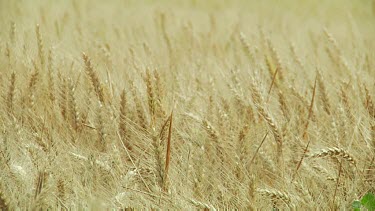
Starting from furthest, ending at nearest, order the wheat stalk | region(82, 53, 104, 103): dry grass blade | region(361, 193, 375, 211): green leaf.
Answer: region(82, 53, 104, 103): dry grass blade
the wheat stalk
region(361, 193, 375, 211): green leaf

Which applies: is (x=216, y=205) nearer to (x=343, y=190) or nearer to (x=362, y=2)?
(x=343, y=190)

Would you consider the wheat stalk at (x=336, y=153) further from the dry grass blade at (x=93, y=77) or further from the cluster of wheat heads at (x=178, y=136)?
the dry grass blade at (x=93, y=77)

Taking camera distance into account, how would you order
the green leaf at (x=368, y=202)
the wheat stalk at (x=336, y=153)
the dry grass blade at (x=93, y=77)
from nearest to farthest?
the green leaf at (x=368, y=202), the wheat stalk at (x=336, y=153), the dry grass blade at (x=93, y=77)

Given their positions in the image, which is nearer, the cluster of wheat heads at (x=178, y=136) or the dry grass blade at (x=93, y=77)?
the cluster of wheat heads at (x=178, y=136)

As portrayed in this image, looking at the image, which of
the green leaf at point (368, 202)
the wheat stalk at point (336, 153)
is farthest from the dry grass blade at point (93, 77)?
the green leaf at point (368, 202)

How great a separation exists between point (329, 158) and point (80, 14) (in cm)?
352

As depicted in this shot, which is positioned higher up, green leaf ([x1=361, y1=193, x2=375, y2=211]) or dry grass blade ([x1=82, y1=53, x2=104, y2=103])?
dry grass blade ([x1=82, y1=53, x2=104, y2=103])

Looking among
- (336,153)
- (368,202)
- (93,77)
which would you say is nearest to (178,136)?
(93,77)

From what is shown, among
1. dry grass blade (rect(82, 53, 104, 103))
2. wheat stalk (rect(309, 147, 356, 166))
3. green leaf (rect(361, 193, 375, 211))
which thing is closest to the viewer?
green leaf (rect(361, 193, 375, 211))

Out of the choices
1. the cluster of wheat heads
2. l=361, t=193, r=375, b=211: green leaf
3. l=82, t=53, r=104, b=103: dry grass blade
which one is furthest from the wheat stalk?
l=82, t=53, r=104, b=103: dry grass blade

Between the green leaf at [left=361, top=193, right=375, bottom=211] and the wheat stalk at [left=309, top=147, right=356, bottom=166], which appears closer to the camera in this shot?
the green leaf at [left=361, top=193, right=375, bottom=211]

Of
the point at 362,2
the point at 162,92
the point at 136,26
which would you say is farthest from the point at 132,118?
the point at 362,2

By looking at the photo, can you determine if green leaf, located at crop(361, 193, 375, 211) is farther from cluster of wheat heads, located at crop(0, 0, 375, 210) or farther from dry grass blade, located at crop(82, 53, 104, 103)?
dry grass blade, located at crop(82, 53, 104, 103)

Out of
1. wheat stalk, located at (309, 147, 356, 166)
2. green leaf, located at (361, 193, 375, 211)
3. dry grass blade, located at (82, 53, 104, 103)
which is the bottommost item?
green leaf, located at (361, 193, 375, 211)
